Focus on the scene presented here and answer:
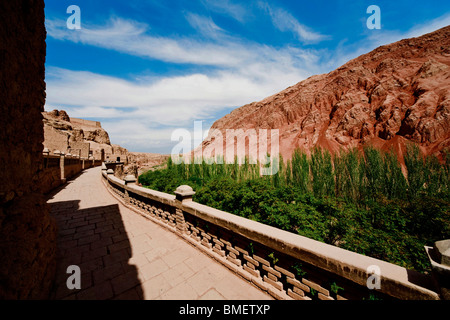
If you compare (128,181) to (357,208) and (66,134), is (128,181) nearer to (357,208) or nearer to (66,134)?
(357,208)

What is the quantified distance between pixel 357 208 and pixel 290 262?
428 centimetres

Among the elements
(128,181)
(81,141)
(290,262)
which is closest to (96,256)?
(128,181)

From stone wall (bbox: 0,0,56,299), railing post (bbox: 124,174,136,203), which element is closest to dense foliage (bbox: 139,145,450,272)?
railing post (bbox: 124,174,136,203)

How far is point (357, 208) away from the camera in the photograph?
519 cm

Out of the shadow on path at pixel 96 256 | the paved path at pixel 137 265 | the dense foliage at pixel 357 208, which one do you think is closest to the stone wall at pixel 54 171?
the shadow on path at pixel 96 256

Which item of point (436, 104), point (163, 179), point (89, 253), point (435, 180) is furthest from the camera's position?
point (436, 104)

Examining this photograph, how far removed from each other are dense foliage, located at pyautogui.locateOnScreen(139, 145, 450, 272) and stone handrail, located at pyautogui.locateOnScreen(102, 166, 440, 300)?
1.00 metres

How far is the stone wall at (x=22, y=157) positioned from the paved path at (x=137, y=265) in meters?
0.60

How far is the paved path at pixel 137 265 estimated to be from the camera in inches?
97.7

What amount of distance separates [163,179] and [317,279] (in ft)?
24.5
